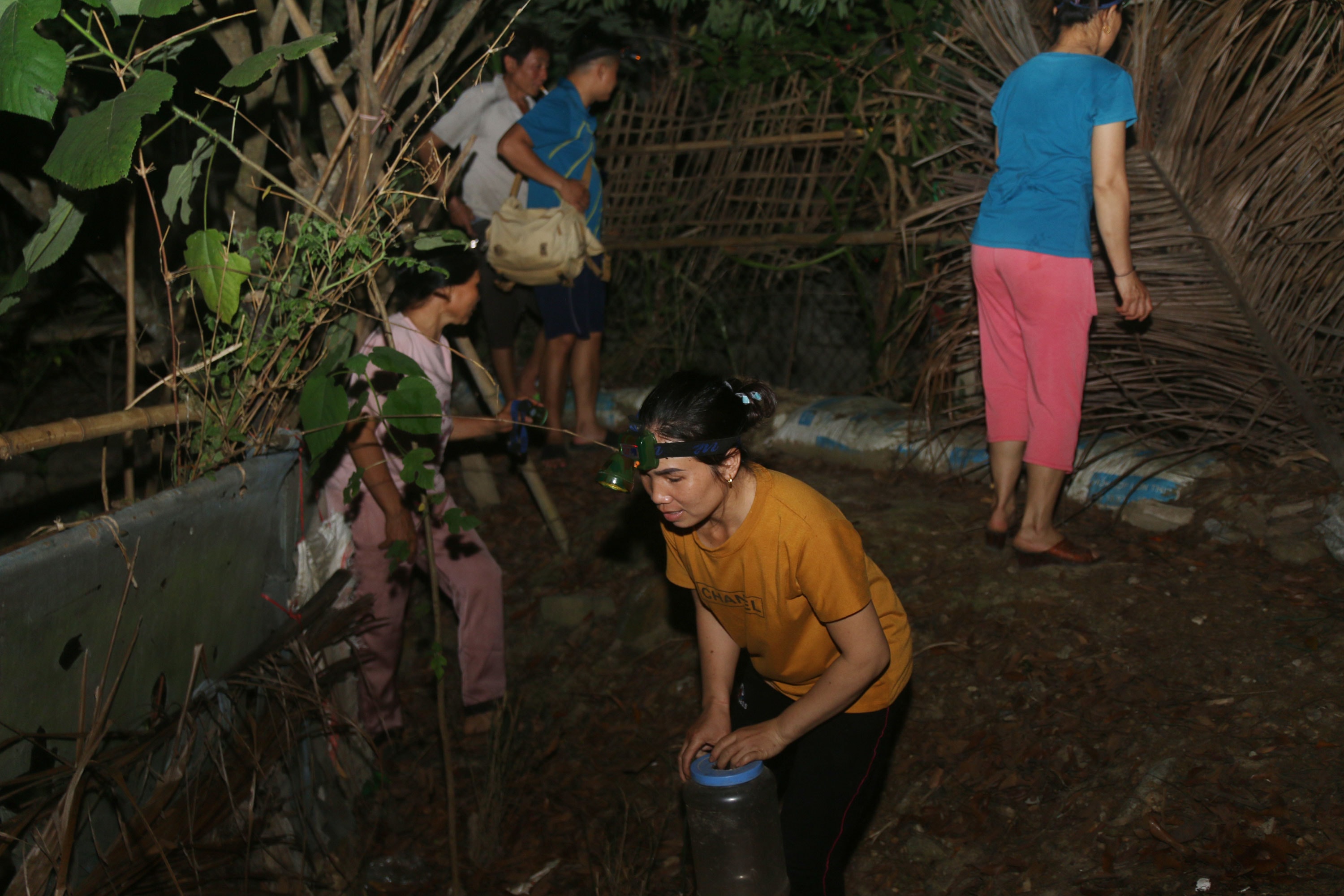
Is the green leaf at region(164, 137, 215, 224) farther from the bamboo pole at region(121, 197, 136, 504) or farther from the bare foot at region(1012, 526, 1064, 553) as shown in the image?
the bare foot at region(1012, 526, 1064, 553)

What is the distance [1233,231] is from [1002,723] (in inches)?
101

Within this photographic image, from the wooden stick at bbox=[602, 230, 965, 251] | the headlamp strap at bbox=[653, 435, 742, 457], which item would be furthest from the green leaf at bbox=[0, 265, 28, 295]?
the wooden stick at bbox=[602, 230, 965, 251]

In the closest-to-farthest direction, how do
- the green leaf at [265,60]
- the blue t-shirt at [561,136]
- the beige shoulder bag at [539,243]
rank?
the green leaf at [265,60] < the beige shoulder bag at [539,243] < the blue t-shirt at [561,136]

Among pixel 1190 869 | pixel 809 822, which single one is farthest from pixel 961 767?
pixel 809 822

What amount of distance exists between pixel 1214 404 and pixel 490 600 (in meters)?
3.31

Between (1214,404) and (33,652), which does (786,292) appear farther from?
(33,652)

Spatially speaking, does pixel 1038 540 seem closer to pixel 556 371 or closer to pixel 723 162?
pixel 556 371

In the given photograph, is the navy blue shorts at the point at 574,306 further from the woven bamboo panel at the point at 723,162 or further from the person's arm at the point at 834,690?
the person's arm at the point at 834,690

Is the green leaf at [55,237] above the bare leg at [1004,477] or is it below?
above

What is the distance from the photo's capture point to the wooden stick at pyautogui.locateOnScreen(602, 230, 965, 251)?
541 cm

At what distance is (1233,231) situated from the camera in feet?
14.3

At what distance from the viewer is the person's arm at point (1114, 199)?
11.4 feet

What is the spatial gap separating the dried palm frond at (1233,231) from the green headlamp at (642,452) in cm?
303

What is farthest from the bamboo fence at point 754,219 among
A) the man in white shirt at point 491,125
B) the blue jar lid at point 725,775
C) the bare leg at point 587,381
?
the blue jar lid at point 725,775
